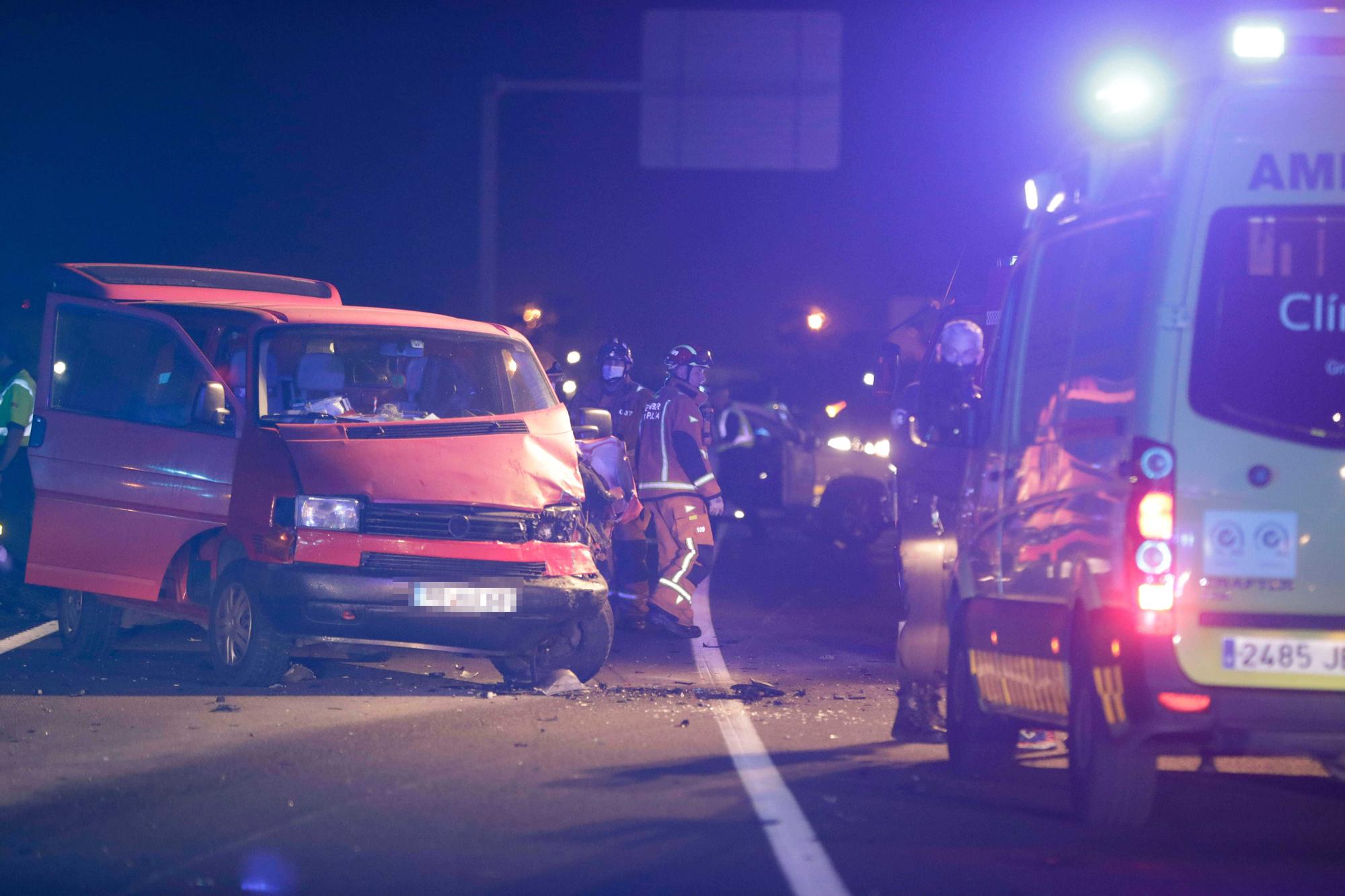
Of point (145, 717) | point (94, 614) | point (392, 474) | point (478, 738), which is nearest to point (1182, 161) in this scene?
point (478, 738)

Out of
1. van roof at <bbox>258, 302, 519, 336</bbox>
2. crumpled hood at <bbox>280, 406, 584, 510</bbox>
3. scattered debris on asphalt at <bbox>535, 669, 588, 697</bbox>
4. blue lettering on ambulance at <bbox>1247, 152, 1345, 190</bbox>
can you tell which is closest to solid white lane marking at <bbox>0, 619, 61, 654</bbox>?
van roof at <bbox>258, 302, 519, 336</bbox>

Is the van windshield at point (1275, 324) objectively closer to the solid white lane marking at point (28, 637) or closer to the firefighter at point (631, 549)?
the firefighter at point (631, 549)

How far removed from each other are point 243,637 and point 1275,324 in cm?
585

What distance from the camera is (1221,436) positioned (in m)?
5.72

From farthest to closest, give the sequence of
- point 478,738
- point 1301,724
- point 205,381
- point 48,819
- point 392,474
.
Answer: point 205,381
point 392,474
point 478,738
point 48,819
point 1301,724

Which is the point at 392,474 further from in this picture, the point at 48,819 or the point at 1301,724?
the point at 1301,724

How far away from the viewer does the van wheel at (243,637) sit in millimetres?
9469

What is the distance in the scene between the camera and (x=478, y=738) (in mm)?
8219

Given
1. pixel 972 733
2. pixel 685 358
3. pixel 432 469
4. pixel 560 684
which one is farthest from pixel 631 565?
pixel 972 733

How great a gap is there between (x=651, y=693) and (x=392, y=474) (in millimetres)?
1804

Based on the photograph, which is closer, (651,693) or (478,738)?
(478,738)

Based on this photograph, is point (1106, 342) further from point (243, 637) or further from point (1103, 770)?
point (243, 637)

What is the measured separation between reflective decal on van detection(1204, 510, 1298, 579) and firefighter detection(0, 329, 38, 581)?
730cm

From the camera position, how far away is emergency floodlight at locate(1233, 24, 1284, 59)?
5.87m
